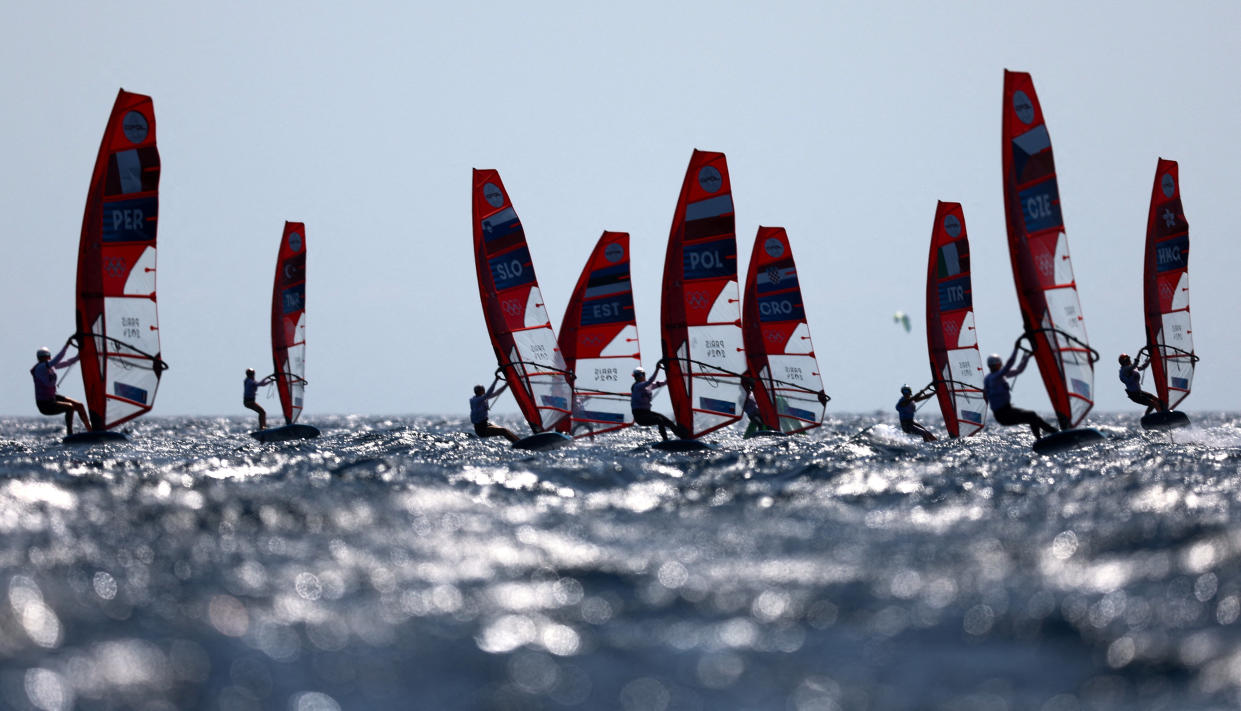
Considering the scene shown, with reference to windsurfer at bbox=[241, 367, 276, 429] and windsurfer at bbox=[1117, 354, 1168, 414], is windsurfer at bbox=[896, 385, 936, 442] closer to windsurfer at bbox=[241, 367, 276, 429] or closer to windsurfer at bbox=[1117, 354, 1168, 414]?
windsurfer at bbox=[1117, 354, 1168, 414]

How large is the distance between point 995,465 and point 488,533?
808 centimetres

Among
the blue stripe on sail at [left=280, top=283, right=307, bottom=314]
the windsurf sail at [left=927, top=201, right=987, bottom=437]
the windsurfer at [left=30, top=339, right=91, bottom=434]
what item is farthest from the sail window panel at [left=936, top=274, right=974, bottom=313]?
the windsurfer at [left=30, top=339, right=91, bottom=434]

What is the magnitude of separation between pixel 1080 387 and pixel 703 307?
19.4ft

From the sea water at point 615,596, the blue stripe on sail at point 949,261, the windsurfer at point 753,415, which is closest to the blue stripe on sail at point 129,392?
the sea water at point 615,596

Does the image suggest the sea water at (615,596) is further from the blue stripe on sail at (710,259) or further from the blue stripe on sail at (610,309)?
the blue stripe on sail at (610,309)

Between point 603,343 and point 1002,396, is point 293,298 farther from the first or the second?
point 1002,396

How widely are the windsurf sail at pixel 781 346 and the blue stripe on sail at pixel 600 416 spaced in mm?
3397

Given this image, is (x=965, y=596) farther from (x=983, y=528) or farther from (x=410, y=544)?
(x=410, y=544)

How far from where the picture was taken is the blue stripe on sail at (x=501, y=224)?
66.0 ft

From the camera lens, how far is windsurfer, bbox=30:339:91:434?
18.2 m

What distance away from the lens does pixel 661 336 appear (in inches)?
770

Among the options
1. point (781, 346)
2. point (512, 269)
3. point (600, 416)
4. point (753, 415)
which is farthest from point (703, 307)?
point (753, 415)

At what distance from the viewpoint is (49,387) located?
1828 centimetres

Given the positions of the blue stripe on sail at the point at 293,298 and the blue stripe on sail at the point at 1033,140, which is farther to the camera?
the blue stripe on sail at the point at 293,298
